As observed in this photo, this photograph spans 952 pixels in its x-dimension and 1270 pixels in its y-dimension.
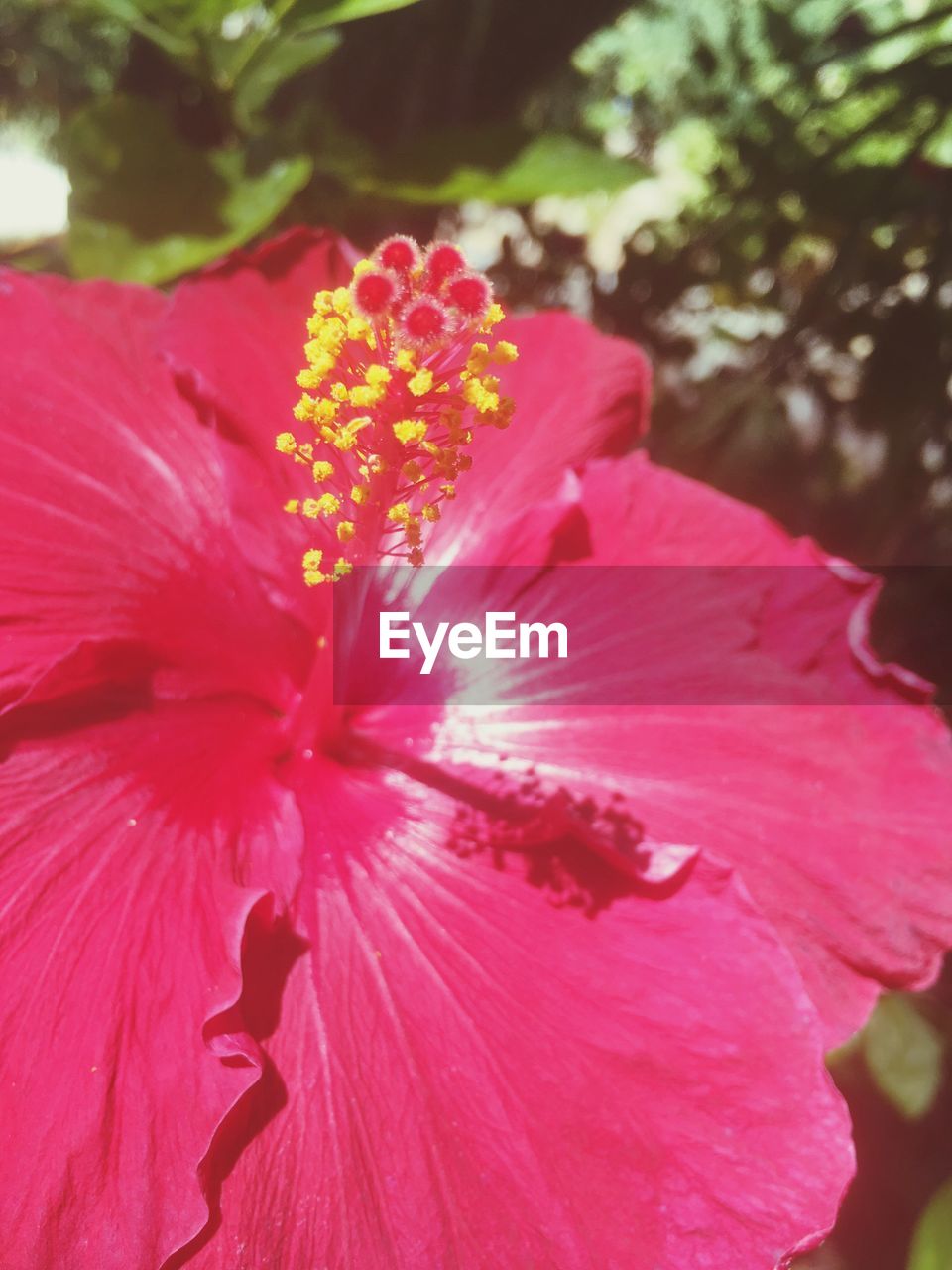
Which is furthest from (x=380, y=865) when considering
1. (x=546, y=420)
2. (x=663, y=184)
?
(x=663, y=184)

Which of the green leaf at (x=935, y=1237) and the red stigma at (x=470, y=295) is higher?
the red stigma at (x=470, y=295)

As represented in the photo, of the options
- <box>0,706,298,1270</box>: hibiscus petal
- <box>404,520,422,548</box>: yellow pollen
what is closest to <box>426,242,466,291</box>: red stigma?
<box>404,520,422,548</box>: yellow pollen

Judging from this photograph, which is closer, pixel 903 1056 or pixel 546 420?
pixel 546 420

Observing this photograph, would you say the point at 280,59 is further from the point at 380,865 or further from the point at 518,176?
the point at 380,865

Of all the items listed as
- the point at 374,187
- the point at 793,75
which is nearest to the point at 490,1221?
the point at 374,187

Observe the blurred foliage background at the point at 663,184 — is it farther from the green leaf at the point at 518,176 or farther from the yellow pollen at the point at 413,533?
the yellow pollen at the point at 413,533

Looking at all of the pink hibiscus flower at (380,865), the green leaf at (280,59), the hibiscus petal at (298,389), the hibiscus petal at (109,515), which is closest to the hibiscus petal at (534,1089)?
the pink hibiscus flower at (380,865)
